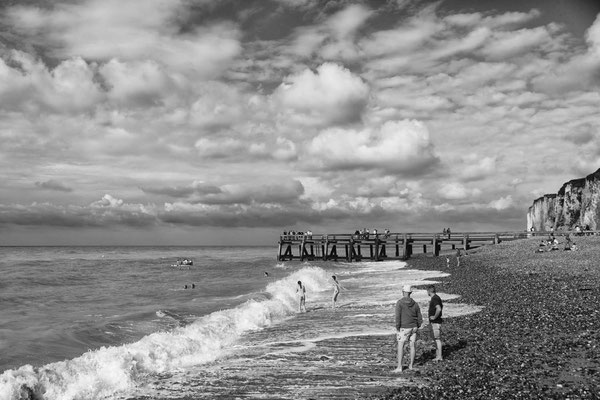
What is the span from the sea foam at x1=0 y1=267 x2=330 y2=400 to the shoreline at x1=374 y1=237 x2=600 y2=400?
6221 millimetres

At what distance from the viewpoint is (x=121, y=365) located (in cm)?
1190

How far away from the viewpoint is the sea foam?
1064 centimetres

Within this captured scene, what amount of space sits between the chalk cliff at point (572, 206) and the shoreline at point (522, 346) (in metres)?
70.4

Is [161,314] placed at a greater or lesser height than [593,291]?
lesser

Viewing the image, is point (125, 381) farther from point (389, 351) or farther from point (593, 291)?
point (593, 291)

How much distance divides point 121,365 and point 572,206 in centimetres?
11398

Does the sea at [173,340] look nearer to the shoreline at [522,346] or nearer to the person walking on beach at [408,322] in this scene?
the person walking on beach at [408,322]

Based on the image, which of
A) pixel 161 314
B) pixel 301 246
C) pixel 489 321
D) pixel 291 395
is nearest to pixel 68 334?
pixel 161 314

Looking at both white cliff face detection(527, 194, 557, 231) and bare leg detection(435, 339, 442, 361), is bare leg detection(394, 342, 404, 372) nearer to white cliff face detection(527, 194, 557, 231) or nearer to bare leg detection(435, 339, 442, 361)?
bare leg detection(435, 339, 442, 361)

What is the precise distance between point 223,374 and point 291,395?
2.66 meters

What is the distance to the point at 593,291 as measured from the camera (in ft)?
64.4

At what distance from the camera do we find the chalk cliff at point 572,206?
93750 mm

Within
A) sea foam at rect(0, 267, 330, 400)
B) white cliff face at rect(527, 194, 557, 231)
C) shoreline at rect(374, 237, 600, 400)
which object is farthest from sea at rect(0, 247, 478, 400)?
white cliff face at rect(527, 194, 557, 231)

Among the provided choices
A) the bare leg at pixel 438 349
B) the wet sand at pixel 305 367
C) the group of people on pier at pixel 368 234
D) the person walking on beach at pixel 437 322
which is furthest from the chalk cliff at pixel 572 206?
the bare leg at pixel 438 349
